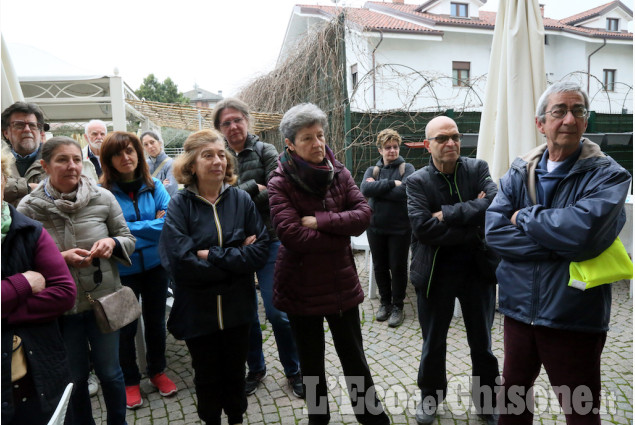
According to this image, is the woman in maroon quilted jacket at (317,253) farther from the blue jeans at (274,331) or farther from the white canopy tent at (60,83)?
the white canopy tent at (60,83)

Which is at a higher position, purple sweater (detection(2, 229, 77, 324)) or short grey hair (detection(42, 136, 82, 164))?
short grey hair (detection(42, 136, 82, 164))

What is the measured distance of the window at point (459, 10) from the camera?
71.7 ft

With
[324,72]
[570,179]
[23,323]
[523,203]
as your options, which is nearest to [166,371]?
[23,323]

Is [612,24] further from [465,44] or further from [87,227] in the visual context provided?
[87,227]

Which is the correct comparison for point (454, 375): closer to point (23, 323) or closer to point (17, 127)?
point (23, 323)

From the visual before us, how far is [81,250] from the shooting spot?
7.66ft

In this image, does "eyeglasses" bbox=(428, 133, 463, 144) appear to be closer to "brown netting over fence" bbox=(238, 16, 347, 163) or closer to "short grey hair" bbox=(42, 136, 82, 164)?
"short grey hair" bbox=(42, 136, 82, 164)

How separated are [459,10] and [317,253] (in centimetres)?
2370

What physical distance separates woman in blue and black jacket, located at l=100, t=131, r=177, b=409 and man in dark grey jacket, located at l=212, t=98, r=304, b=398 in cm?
61

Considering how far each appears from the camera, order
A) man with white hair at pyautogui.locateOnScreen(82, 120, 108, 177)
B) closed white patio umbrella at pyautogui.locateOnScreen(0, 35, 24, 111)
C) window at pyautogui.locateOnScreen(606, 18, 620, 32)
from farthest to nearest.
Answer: window at pyautogui.locateOnScreen(606, 18, 620, 32) → man with white hair at pyautogui.locateOnScreen(82, 120, 108, 177) → closed white patio umbrella at pyautogui.locateOnScreen(0, 35, 24, 111)

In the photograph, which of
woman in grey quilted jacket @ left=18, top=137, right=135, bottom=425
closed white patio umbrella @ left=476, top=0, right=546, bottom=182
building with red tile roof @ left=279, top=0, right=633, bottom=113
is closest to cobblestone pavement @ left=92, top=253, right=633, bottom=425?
woman in grey quilted jacket @ left=18, top=137, right=135, bottom=425

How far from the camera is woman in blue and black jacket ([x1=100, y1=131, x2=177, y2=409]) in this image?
2893mm

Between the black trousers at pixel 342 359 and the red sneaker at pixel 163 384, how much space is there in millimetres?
1244

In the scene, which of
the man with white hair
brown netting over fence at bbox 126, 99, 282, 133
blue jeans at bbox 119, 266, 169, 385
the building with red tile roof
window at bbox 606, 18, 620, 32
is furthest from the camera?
window at bbox 606, 18, 620, 32
